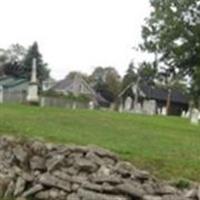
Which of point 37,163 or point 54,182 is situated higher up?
point 37,163

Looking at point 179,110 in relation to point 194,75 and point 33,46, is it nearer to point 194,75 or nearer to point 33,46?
point 33,46

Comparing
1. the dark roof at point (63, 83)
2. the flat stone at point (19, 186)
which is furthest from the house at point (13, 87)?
the flat stone at point (19, 186)

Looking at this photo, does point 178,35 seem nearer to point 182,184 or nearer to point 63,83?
point 182,184

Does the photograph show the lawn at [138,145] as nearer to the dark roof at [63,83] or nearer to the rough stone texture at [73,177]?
the rough stone texture at [73,177]

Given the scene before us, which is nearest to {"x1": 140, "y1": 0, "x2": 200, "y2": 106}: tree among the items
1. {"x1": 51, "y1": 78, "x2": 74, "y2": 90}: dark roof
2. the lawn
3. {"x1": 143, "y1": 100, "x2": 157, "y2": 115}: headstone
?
the lawn

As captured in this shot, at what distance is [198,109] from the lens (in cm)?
4253

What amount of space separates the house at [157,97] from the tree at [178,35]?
52586 millimetres

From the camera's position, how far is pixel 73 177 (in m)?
11.1

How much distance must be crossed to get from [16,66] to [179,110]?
23.9 m

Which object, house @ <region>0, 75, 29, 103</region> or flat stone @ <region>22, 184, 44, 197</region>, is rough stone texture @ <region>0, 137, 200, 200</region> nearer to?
Result: flat stone @ <region>22, 184, 44, 197</region>

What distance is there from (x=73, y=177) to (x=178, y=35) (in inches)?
1100

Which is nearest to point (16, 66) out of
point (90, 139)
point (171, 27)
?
point (171, 27)

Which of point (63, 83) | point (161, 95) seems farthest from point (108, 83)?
point (161, 95)

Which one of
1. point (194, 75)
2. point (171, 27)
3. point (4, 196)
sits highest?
point (171, 27)
